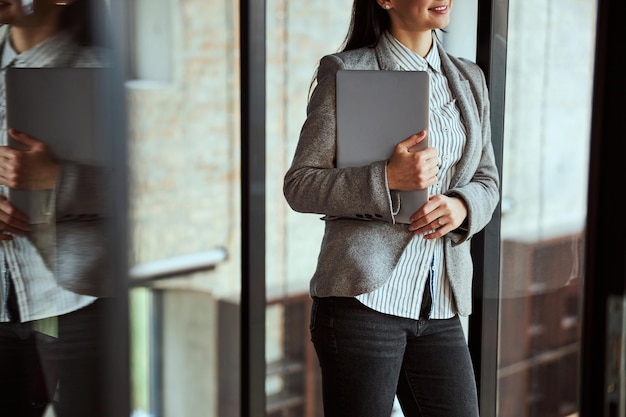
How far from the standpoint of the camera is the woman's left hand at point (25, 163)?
53.4 inches

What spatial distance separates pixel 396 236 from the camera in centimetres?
156

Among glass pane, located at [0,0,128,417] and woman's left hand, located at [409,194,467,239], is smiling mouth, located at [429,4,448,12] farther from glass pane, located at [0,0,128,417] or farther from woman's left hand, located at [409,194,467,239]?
glass pane, located at [0,0,128,417]

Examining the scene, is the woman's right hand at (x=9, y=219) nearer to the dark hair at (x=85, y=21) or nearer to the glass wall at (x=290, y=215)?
the dark hair at (x=85, y=21)

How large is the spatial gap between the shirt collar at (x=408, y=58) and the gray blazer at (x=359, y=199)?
0.02m

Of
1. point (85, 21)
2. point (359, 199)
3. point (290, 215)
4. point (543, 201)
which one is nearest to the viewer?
point (85, 21)

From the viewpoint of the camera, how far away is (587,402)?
4.97 ft

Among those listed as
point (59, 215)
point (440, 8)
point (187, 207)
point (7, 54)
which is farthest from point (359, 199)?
point (187, 207)

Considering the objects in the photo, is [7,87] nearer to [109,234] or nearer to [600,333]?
[109,234]

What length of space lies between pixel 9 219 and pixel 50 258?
0.10 m

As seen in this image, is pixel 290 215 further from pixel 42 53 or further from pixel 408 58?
pixel 42 53

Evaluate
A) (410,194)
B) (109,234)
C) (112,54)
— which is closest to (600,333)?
(410,194)

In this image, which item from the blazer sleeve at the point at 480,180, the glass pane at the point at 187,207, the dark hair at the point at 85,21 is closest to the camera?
the dark hair at the point at 85,21

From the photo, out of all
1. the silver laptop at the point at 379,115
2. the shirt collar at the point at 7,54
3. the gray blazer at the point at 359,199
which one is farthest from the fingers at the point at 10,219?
the silver laptop at the point at 379,115

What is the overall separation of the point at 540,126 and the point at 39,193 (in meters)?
2.56
